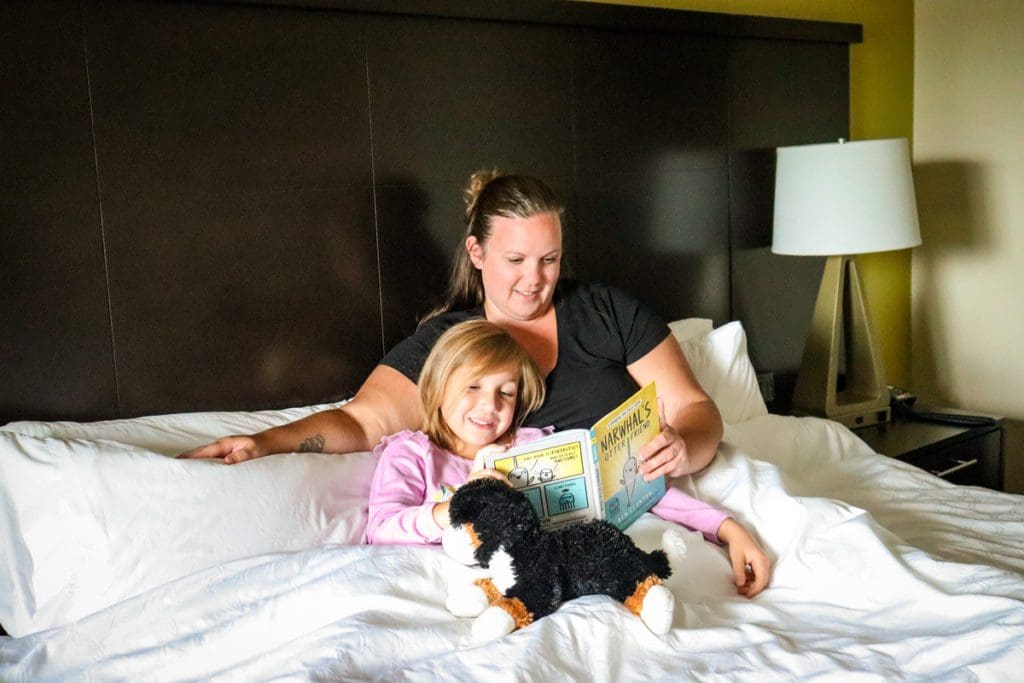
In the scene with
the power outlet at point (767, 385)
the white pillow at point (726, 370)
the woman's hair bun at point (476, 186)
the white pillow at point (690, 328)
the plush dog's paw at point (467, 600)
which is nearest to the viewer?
the plush dog's paw at point (467, 600)

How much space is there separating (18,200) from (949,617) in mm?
1648

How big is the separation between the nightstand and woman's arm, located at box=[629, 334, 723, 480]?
88 cm

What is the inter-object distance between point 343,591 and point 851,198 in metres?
1.90

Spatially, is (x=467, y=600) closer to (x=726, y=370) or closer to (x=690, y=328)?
(x=726, y=370)

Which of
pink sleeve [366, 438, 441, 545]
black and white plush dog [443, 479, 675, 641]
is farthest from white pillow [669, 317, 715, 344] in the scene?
black and white plush dog [443, 479, 675, 641]

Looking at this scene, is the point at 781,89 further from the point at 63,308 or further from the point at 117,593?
the point at 117,593

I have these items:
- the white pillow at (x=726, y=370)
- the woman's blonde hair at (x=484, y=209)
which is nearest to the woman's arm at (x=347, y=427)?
the woman's blonde hair at (x=484, y=209)

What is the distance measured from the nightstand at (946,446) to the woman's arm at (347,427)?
1390mm

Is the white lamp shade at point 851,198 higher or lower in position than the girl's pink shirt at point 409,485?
higher

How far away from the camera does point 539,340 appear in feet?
6.79

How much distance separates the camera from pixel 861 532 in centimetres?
164

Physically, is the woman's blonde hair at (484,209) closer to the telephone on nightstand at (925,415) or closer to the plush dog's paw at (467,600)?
the plush dog's paw at (467,600)

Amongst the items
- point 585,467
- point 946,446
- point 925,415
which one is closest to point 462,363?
point 585,467

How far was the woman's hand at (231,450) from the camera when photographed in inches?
66.9
